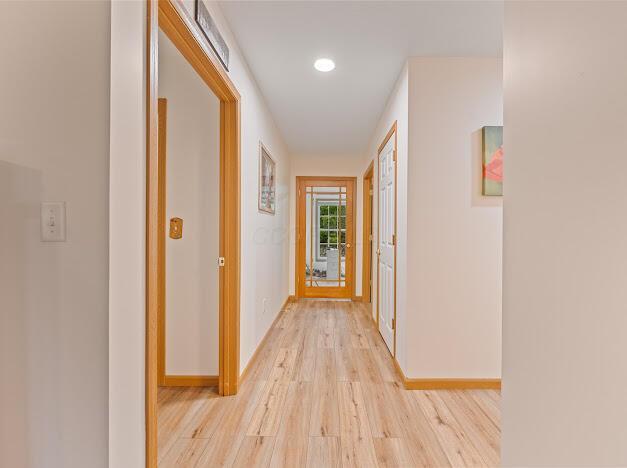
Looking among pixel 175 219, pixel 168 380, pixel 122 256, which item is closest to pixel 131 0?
pixel 122 256

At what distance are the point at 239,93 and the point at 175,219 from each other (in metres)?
0.97

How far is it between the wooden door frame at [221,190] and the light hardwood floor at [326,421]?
0.32m

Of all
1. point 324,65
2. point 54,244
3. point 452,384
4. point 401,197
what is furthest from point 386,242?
point 54,244

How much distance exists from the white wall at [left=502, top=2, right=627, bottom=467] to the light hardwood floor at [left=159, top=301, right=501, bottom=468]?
784 mm

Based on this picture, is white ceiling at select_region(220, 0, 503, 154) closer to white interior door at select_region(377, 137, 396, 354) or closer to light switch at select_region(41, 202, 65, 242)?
white interior door at select_region(377, 137, 396, 354)

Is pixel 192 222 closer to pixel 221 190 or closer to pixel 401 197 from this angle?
pixel 221 190

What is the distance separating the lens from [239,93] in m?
2.45

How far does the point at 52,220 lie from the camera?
1083mm

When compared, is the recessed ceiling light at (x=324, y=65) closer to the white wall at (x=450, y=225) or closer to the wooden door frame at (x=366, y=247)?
the white wall at (x=450, y=225)

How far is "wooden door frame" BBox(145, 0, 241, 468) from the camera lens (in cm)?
125

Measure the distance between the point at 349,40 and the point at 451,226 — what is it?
4.65ft

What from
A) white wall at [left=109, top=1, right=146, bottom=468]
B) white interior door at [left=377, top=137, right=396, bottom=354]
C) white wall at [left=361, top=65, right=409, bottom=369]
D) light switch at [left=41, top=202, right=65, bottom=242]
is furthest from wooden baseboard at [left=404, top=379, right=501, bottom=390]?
light switch at [left=41, top=202, right=65, bottom=242]

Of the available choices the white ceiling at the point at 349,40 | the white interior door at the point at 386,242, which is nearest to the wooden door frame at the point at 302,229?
the white interior door at the point at 386,242

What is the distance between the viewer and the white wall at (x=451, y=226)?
8.25 ft
